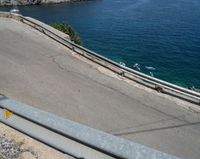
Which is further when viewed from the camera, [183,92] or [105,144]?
[183,92]

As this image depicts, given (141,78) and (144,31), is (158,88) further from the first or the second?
(144,31)

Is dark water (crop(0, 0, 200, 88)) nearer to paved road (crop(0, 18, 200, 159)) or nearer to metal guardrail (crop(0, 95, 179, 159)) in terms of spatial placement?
paved road (crop(0, 18, 200, 159))

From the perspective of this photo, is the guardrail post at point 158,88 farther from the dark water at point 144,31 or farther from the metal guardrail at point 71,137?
the dark water at point 144,31

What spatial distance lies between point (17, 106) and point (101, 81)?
673 centimetres

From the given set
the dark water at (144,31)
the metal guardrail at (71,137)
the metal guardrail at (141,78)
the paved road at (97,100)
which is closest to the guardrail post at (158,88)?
the metal guardrail at (141,78)

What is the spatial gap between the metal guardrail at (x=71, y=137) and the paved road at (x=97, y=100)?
3338mm

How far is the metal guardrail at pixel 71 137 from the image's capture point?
4941mm

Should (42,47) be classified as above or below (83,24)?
above

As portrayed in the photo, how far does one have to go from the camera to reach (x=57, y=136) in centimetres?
574

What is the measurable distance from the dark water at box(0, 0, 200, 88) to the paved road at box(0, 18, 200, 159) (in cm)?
2901

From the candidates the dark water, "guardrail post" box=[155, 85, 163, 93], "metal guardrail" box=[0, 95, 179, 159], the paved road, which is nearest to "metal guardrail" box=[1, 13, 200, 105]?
"guardrail post" box=[155, 85, 163, 93]

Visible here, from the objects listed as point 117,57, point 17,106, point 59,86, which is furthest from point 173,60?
point 17,106

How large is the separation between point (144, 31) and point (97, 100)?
51.3 m

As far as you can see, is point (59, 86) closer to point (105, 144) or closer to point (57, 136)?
point (57, 136)
